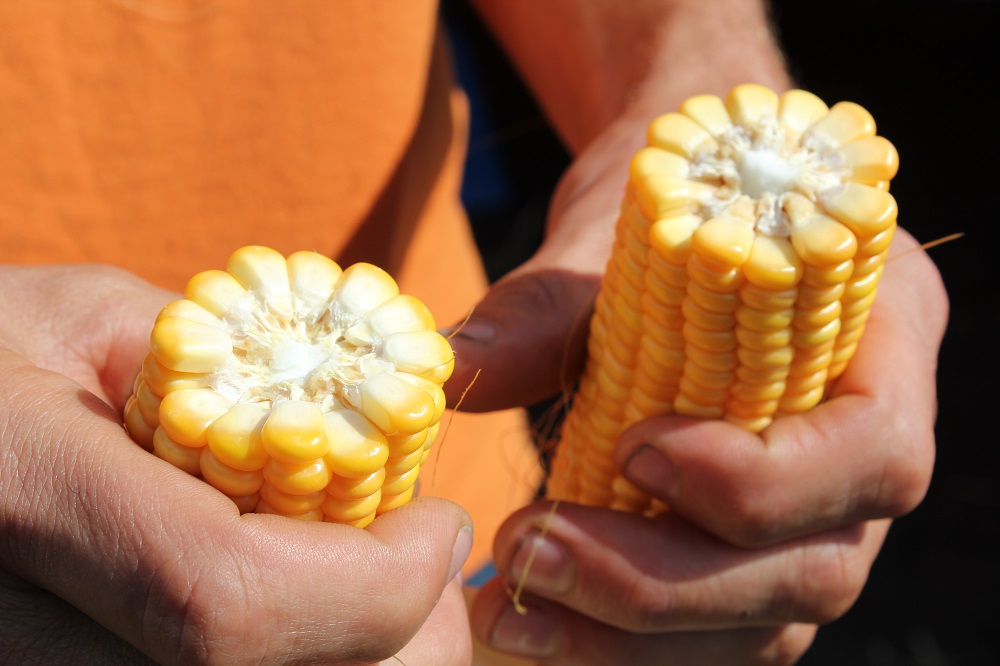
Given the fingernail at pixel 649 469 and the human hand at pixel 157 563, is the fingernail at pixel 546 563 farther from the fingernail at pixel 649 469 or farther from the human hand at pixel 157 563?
the human hand at pixel 157 563

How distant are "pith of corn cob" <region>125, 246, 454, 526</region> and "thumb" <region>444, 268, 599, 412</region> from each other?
0.26m

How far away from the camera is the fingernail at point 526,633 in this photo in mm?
1508

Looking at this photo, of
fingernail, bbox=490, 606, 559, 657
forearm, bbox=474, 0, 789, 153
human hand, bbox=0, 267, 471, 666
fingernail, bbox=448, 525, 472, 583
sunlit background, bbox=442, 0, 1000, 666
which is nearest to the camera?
human hand, bbox=0, 267, 471, 666

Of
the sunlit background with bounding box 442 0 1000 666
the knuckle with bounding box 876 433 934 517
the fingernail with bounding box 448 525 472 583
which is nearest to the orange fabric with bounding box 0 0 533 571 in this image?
the fingernail with bounding box 448 525 472 583

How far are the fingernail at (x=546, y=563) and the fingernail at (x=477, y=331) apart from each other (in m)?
0.33

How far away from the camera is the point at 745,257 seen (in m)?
1.12

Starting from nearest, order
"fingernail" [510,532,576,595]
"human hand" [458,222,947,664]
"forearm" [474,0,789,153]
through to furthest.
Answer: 1. "human hand" [458,222,947,664]
2. "fingernail" [510,532,576,595]
3. "forearm" [474,0,789,153]

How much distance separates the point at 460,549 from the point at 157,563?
366 mm

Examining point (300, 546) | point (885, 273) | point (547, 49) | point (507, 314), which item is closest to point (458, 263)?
point (547, 49)

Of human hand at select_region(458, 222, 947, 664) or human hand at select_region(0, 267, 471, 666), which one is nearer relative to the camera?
human hand at select_region(0, 267, 471, 666)

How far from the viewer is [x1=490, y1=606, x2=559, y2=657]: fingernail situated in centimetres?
151

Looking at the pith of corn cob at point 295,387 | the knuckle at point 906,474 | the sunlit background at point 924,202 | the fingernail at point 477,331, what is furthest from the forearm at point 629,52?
the sunlit background at point 924,202

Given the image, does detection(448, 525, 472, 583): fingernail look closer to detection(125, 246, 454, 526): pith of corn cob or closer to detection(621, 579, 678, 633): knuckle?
detection(125, 246, 454, 526): pith of corn cob

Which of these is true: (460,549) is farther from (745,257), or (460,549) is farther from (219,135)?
(219,135)
